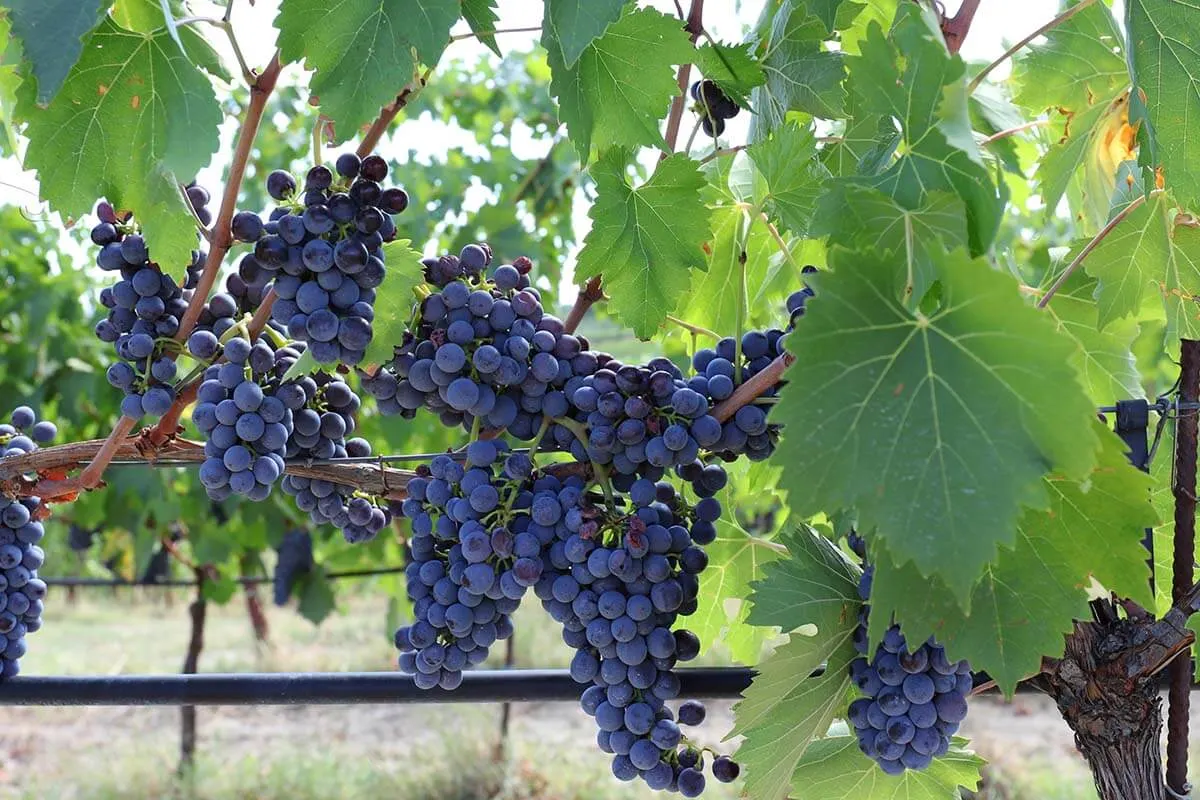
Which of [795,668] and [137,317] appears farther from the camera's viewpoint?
[137,317]

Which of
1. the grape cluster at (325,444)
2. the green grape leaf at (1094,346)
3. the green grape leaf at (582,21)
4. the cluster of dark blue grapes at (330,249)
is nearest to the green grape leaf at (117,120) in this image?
the cluster of dark blue grapes at (330,249)

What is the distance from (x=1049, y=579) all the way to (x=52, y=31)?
73 cm

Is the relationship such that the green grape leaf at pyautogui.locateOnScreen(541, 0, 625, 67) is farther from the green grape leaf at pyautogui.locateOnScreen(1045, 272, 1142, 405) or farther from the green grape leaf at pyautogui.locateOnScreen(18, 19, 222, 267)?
the green grape leaf at pyautogui.locateOnScreen(1045, 272, 1142, 405)

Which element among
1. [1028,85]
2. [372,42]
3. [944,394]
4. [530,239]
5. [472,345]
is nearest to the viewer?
[944,394]

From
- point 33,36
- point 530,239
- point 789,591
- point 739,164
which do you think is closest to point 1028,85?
point 739,164

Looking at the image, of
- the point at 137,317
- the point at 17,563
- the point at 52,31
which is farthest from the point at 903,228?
the point at 17,563

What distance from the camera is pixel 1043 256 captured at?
6.09 ft

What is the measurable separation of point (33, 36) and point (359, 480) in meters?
0.44

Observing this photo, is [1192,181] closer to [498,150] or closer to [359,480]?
[359,480]

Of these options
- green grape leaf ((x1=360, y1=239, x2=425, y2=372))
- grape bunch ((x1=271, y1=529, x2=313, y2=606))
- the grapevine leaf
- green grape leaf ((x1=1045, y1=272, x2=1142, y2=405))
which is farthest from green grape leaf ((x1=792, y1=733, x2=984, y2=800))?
grape bunch ((x1=271, y1=529, x2=313, y2=606))

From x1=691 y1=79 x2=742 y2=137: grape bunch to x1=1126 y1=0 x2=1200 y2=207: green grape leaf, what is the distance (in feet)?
1.18

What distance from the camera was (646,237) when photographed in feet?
2.98

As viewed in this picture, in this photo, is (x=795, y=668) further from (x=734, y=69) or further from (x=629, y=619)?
(x=734, y=69)

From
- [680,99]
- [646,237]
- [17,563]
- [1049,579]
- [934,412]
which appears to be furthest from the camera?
[17,563]
